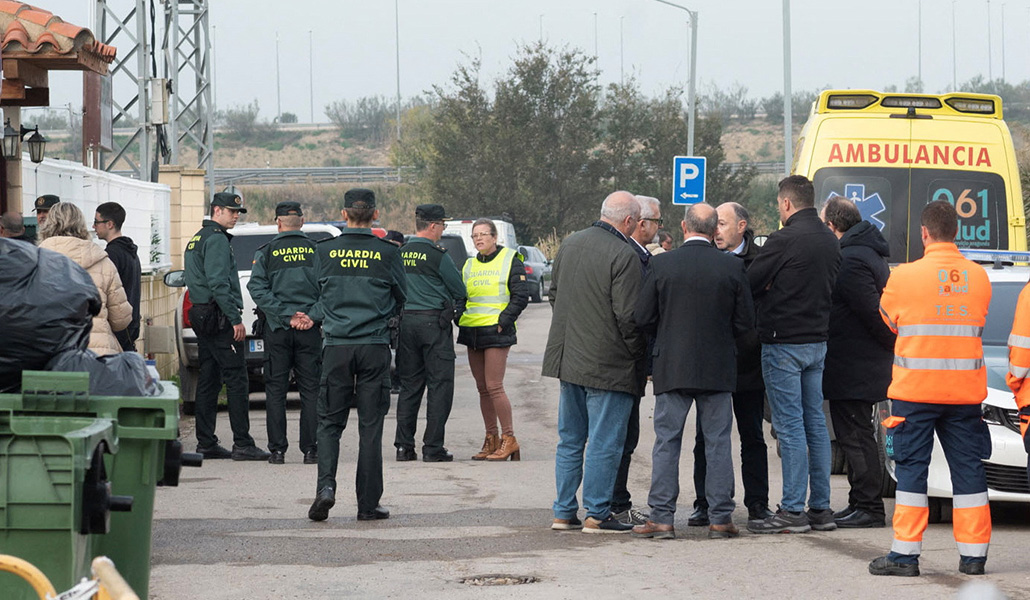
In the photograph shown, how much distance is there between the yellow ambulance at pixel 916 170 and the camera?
42.5ft

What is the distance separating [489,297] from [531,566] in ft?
15.1

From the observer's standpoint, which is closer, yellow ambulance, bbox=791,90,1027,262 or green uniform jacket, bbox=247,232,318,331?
green uniform jacket, bbox=247,232,318,331

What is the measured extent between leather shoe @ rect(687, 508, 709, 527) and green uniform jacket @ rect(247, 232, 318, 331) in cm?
387

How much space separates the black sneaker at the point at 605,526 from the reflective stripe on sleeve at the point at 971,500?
2.07 m

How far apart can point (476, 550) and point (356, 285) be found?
6.27 ft

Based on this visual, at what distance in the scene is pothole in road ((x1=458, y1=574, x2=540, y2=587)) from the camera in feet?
23.3

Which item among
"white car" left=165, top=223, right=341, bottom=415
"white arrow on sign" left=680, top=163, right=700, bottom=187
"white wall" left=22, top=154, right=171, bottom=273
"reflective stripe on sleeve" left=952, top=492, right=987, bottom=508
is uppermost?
"white arrow on sign" left=680, top=163, right=700, bottom=187

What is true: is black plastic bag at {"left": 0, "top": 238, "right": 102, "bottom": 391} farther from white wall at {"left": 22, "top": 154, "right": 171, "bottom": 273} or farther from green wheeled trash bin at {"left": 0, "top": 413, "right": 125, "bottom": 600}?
white wall at {"left": 22, "top": 154, "right": 171, "bottom": 273}

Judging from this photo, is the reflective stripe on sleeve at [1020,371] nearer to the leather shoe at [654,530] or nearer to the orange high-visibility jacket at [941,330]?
the orange high-visibility jacket at [941,330]

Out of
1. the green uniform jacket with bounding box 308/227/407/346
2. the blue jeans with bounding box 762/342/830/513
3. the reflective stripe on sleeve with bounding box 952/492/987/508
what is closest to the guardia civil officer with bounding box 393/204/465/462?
the green uniform jacket with bounding box 308/227/407/346

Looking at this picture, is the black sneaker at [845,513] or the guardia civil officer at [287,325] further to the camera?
the guardia civil officer at [287,325]

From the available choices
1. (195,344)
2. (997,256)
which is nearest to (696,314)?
(997,256)

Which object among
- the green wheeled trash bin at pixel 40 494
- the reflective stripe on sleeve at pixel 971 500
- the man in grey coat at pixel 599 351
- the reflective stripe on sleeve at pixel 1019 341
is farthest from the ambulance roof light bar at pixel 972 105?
the green wheeled trash bin at pixel 40 494

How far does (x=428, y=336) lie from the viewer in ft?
39.3
